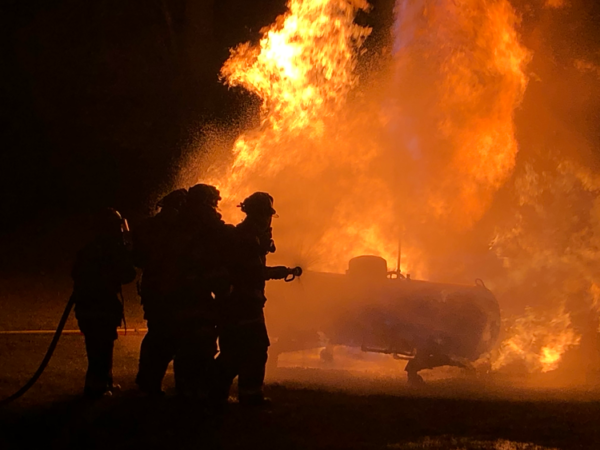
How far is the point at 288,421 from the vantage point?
25.0 ft

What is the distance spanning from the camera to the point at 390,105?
20.2 m


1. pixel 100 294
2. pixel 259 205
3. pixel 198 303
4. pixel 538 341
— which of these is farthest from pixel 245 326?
pixel 538 341

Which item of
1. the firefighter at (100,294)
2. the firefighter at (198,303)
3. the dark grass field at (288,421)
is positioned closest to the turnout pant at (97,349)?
the firefighter at (100,294)

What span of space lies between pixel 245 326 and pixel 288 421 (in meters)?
1.21

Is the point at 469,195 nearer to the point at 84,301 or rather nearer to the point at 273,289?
the point at 273,289

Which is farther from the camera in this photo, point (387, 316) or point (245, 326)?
point (387, 316)

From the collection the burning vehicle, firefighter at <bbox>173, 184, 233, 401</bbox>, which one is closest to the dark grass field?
firefighter at <bbox>173, 184, 233, 401</bbox>

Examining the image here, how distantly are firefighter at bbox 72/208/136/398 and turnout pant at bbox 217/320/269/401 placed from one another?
1349mm

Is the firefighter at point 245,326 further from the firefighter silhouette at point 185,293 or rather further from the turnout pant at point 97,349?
the turnout pant at point 97,349

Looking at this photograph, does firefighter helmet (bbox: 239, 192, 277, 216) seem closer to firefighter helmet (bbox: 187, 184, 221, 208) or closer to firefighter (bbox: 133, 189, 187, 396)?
firefighter helmet (bbox: 187, 184, 221, 208)

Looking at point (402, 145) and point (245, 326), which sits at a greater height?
point (402, 145)

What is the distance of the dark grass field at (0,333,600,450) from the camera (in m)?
6.70

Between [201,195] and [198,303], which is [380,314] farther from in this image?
[201,195]

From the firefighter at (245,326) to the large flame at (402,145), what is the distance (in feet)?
33.2
